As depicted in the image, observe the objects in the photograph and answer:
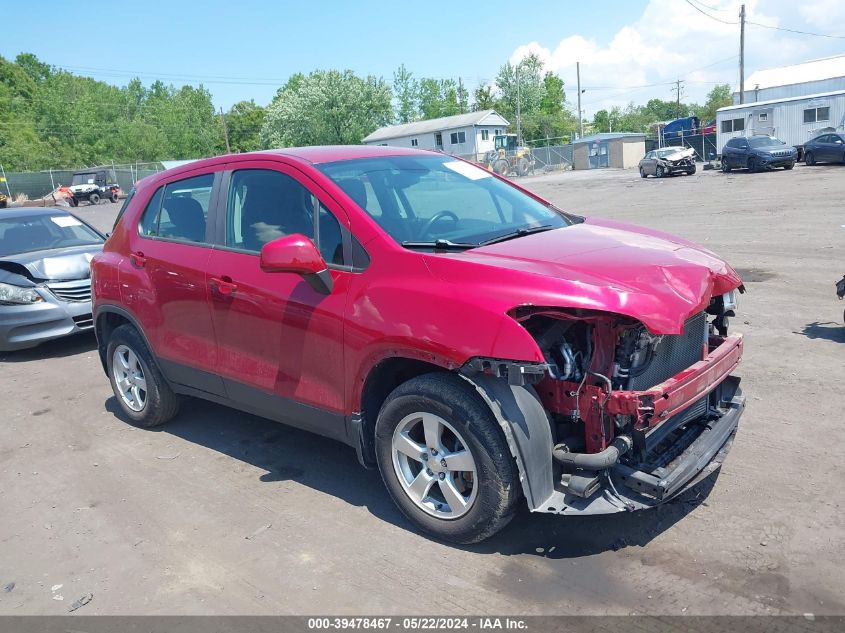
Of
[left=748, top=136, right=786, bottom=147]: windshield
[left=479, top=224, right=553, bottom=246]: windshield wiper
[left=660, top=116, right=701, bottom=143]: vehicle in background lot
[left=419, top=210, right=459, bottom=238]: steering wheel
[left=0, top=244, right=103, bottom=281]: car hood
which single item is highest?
[left=660, top=116, right=701, bottom=143]: vehicle in background lot

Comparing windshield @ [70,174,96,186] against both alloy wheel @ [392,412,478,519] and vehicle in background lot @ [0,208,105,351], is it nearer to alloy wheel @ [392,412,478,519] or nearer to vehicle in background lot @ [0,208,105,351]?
vehicle in background lot @ [0,208,105,351]

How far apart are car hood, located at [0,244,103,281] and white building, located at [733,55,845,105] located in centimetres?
4594

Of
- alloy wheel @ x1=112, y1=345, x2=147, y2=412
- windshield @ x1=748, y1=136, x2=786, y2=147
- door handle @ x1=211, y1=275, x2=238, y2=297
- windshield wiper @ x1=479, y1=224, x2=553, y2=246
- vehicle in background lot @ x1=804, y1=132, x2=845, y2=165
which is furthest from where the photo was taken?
windshield @ x1=748, y1=136, x2=786, y2=147

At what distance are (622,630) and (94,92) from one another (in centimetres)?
10856

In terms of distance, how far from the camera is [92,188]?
143 ft

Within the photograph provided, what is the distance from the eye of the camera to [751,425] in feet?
15.7

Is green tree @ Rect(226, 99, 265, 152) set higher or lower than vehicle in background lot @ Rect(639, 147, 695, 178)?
higher

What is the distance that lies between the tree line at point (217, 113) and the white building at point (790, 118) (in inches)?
1542

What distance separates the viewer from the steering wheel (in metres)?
4.03

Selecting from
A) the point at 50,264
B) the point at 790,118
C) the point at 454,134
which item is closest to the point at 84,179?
the point at 454,134

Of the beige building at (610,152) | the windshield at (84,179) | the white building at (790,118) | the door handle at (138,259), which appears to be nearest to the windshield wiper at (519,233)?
the door handle at (138,259)

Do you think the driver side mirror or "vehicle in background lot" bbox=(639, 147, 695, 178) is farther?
"vehicle in background lot" bbox=(639, 147, 695, 178)

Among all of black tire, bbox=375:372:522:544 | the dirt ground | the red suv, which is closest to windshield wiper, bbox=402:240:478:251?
the red suv

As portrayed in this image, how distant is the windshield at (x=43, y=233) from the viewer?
887 centimetres
